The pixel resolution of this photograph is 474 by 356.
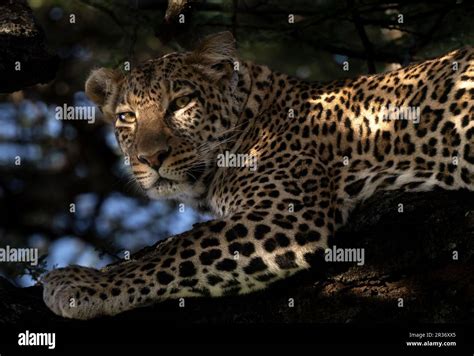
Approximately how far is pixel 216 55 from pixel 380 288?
11.0 ft

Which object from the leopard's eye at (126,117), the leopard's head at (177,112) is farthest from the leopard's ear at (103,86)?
the leopard's eye at (126,117)

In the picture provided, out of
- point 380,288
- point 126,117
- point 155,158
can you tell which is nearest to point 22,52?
point 126,117

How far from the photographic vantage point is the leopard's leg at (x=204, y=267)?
26.7ft

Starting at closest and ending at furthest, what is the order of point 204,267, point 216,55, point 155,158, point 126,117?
point 204,267, point 155,158, point 126,117, point 216,55

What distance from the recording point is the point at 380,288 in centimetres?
786

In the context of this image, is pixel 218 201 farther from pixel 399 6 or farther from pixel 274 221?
Result: pixel 399 6

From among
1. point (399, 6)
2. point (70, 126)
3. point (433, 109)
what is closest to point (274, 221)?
point (433, 109)

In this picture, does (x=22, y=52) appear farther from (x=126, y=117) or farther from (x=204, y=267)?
(x=204, y=267)

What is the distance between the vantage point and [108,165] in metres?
15.6

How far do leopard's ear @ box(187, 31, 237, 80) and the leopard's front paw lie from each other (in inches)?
108

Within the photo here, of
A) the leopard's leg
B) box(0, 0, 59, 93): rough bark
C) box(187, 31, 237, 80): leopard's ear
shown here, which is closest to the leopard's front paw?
the leopard's leg

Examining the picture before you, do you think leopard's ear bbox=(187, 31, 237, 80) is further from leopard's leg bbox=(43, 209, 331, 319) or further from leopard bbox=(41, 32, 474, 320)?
leopard's leg bbox=(43, 209, 331, 319)

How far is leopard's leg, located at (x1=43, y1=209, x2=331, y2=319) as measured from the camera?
26.7ft

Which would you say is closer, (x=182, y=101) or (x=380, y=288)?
(x=380, y=288)
